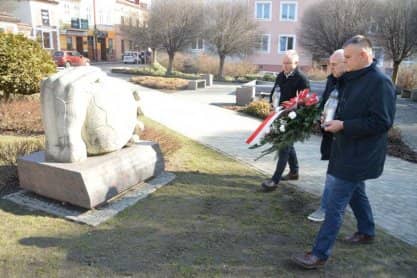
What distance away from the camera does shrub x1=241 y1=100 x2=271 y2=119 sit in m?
11.9

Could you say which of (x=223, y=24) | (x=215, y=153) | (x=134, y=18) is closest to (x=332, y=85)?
(x=215, y=153)

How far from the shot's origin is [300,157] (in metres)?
7.37

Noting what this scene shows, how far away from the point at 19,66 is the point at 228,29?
19.9m

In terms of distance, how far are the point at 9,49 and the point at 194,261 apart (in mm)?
7885

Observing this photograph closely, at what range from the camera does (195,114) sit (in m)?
11.9

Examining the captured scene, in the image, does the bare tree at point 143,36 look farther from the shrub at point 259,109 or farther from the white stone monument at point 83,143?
the white stone monument at point 83,143

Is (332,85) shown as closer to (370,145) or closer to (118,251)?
(370,145)

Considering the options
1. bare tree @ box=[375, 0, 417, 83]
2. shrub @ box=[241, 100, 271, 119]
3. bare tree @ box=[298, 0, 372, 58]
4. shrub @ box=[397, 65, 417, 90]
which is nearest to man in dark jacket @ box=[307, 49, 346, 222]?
shrub @ box=[241, 100, 271, 119]

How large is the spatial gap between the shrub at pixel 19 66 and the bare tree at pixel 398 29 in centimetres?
1709

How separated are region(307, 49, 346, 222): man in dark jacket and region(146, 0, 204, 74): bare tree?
78.8ft

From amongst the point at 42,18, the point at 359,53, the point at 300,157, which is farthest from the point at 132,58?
the point at 359,53

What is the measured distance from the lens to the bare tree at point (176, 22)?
88.7 ft

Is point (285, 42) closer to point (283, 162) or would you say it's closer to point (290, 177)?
point (290, 177)

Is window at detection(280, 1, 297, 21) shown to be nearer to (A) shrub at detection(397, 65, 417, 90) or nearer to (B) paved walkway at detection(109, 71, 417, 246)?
(A) shrub at detection(397, 65, 417, 90)
